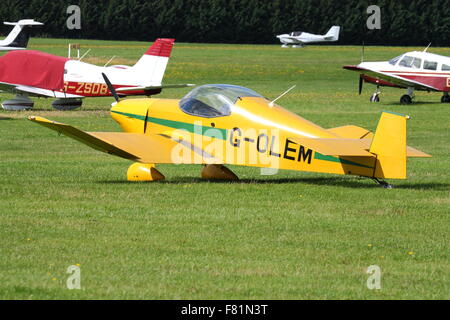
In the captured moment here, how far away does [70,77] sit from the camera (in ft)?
97.1

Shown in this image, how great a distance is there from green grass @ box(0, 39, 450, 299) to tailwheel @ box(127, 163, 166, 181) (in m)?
0.25

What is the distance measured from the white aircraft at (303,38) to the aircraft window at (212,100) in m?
73.9

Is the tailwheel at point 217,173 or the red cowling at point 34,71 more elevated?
the tailwheel at point 217,173

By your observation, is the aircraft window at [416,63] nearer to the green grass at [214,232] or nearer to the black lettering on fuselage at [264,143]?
the green grass at [214,232]

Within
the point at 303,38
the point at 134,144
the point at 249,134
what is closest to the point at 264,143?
the point at 249,134

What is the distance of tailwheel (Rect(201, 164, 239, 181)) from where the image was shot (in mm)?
14828

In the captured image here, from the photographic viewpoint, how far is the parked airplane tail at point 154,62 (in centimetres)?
2931

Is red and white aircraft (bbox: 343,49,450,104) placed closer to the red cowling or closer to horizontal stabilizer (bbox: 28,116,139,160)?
the red cowling

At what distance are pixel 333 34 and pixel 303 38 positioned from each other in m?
3.36

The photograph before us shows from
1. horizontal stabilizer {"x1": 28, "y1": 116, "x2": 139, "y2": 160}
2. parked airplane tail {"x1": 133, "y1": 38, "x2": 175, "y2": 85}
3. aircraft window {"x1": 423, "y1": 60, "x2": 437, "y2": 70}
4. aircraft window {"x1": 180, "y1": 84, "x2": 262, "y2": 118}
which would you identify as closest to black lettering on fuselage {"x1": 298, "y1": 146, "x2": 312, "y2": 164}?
aircraft window {"x1": 180, "y1": 84, "x2": 262, "y2": 118}

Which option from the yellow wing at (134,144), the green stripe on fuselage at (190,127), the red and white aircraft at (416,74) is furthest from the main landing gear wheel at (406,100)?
the yellow wing at (134,144)

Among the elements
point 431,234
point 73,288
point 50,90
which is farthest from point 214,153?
point 50,90
